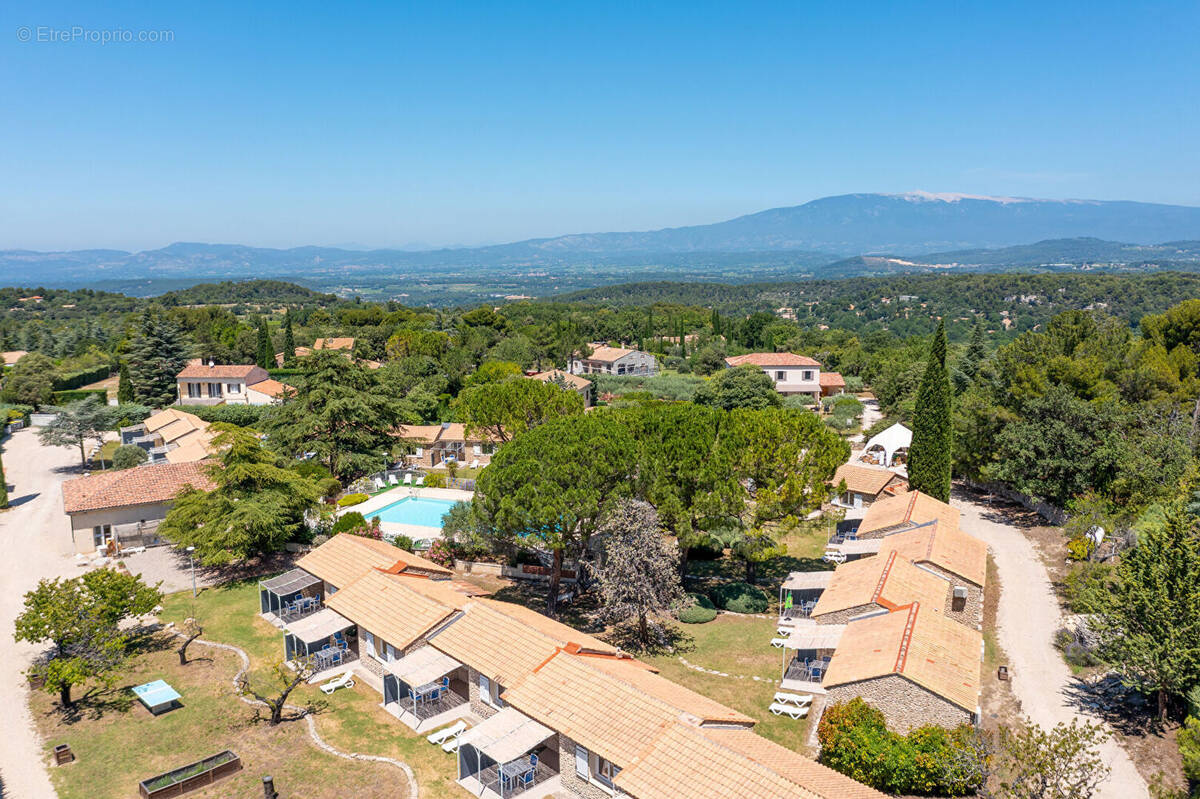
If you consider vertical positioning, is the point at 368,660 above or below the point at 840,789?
below

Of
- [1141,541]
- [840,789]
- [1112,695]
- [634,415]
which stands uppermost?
[634,415]

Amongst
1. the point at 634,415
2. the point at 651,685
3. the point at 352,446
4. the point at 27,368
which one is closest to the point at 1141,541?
the point at 651,685

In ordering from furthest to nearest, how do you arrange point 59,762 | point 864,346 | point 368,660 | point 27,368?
point 864,346
point 27,368
point 368,660
point 59,762

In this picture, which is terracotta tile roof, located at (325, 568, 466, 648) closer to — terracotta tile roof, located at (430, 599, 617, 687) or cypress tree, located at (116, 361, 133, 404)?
terracotta tile roof, located at (430, 599, 617, 687)

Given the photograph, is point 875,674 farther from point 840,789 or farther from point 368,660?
point 368,660

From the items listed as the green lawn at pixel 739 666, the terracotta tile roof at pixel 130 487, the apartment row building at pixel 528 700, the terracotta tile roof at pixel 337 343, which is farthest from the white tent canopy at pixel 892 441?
the terracotta tile roof at pixel 337 343

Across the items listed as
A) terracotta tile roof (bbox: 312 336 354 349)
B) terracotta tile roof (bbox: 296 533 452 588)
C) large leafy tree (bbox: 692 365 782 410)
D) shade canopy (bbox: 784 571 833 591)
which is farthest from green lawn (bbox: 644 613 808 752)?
terracotta tile roof (bbox: 312 336 354 349)

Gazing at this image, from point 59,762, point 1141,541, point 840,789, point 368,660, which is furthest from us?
point 368,660
